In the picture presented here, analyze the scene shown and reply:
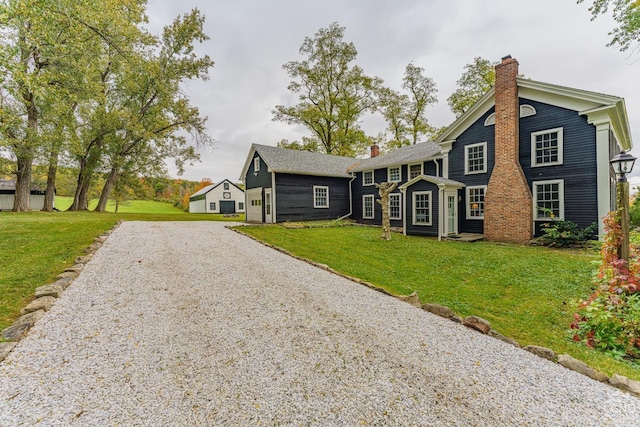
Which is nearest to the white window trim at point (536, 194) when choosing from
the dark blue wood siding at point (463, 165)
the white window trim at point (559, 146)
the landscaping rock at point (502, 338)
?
the white window trim at point (559, 146)

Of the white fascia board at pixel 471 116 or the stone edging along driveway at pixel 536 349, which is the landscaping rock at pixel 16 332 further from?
the white fascia board at pixel 471 116

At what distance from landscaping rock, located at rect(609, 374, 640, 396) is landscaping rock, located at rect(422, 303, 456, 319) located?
5.15 ft

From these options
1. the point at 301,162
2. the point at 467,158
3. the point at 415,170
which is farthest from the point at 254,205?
the point at 467,158

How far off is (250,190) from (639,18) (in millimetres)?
19459

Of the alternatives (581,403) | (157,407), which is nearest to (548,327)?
(581,403)

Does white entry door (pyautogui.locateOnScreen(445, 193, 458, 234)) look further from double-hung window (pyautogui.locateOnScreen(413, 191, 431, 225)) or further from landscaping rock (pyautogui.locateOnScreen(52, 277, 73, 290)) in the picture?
landscaping rock (pyautogui.locateOnScreen(52, 277, 73, 290))

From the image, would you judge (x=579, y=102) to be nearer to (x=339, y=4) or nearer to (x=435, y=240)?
(x=435, y=240)

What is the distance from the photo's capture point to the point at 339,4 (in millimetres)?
10578

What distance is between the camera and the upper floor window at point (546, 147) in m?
9.95

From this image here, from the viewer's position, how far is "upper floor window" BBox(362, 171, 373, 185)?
56.4 ft

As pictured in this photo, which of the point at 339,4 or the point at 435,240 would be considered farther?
the point at 435,240

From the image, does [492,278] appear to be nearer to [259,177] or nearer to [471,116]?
[471,116]

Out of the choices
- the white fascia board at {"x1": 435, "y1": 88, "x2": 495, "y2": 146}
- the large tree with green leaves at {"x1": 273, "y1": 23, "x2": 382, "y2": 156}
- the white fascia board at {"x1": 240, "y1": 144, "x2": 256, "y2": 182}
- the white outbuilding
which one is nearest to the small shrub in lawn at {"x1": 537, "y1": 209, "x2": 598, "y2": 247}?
the white fascia board at {"x1": 435, "y1": 88, "x2": 495, "y2": 146}

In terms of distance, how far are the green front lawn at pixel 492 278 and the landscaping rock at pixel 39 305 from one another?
483 cm
